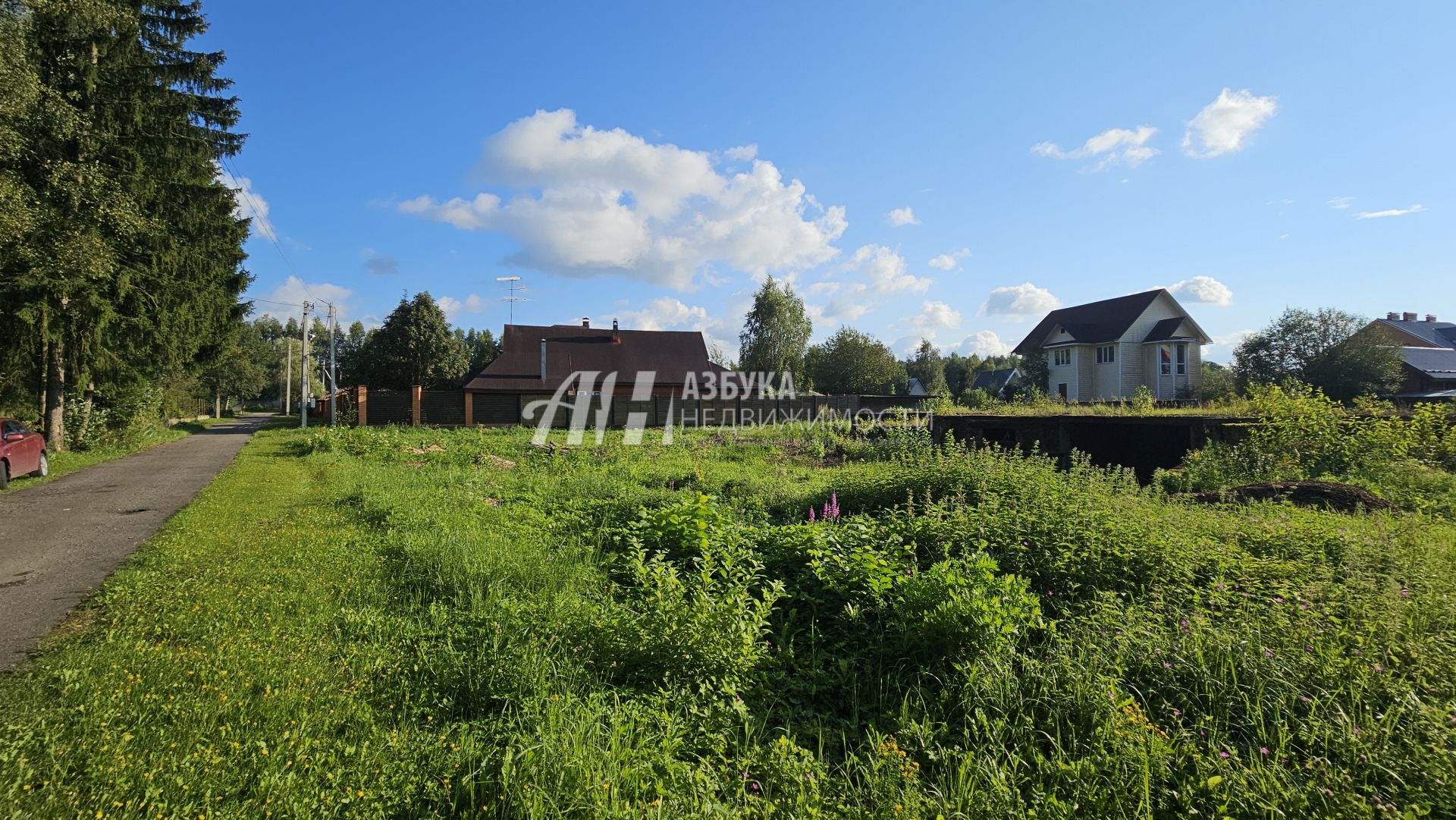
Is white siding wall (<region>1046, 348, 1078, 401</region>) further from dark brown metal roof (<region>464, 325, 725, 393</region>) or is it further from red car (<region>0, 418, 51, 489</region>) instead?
red car (<region>0, 418, 51, 489</region>)

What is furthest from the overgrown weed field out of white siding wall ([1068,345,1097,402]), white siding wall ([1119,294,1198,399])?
white siding wall ([1068,345,1097,402])

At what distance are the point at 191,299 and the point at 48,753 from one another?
20887mm

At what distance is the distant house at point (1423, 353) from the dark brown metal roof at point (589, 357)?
109 ft

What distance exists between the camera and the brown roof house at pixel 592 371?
96.6ft

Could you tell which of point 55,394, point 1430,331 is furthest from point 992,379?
point 55,394

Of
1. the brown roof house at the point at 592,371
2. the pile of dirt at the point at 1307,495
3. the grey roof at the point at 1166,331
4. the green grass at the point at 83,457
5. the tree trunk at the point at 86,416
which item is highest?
the grey roof at the point at 1166,331

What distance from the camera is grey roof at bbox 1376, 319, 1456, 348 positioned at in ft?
142

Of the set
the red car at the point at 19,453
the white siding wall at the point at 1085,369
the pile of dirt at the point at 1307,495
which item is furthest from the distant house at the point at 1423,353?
the red car at the point at 19,453

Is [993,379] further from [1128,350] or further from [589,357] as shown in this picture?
[589,357]

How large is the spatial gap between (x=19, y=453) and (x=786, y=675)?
15.3m

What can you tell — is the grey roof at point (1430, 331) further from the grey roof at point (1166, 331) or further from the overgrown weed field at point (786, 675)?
the overgrown weed field at point (786, 675)

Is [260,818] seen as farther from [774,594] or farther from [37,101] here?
[37,101]

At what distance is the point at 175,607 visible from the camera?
4.71 meters

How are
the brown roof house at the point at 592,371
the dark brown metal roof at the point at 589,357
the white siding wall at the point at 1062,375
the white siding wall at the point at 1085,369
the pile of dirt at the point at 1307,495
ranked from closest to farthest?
the pile of dirt at the point at 1307,495 < the brown roof house at the point at 592,371 < the dark brown metal roof at the point at 589,357 < the white siding wall at the point at 1085,369 < the white siding wall at the point at 1062,375
